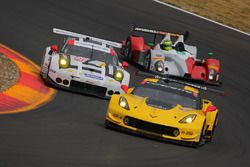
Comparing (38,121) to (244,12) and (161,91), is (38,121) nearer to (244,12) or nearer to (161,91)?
(161,91)

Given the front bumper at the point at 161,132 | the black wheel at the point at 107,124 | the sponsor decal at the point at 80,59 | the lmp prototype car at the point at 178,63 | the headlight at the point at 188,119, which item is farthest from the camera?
the lmp prototype car at the point at 178,63

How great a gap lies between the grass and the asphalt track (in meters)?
0.97

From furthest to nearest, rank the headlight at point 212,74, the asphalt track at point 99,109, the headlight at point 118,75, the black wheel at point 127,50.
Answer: the black wheel at point 127,50 → the headlight at point 212,74 → the headlight at point 118,75 → the asphalt track at point 99,109

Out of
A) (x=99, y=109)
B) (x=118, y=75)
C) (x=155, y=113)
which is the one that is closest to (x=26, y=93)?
(x=99, y=109)

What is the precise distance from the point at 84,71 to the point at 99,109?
1.77 metres

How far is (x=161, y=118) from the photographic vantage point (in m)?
15.3

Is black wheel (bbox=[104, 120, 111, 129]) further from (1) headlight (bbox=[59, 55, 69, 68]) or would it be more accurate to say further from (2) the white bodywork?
(2) the white bodywork

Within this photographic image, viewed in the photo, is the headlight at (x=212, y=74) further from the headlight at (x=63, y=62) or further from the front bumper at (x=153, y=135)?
the front bumper at (x=153, y=135)

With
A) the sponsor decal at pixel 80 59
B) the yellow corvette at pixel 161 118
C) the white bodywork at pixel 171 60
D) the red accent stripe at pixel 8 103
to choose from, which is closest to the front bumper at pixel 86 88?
the sponsor decal at pixel 80 59

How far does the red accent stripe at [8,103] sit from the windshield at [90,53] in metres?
3.69

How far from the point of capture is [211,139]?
17.0m

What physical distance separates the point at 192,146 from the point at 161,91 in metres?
1.75

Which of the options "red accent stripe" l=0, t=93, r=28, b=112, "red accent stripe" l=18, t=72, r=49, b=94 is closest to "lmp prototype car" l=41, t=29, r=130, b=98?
"red accent stripe" l=18, t=72, r=49, b=94

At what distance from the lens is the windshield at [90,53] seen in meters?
21.0
